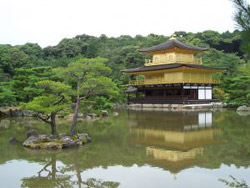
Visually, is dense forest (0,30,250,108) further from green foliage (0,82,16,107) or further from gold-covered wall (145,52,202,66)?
gold-covered wall (145,52,202,66)

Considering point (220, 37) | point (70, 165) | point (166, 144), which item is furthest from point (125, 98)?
point (220, 37)

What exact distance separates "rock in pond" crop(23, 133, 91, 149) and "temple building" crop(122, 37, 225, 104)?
19238mm

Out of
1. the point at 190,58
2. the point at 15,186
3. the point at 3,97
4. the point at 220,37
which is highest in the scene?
the point at 220,37

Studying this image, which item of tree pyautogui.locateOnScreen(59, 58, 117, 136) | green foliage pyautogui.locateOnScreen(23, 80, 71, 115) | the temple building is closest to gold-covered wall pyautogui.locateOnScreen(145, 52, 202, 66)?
the temple building

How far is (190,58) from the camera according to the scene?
35.5 m

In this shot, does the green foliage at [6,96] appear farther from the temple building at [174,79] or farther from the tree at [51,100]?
the temple building at [174,79]

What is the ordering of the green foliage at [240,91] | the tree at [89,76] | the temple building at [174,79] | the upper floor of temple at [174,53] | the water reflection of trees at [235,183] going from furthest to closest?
the upper floor of temple at [174,53] → the temple building at [174,79] → the green foliage at [240,91] → the tree at [89,76] → the water reflection of trees at [235,183]

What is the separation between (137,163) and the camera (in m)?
8.42

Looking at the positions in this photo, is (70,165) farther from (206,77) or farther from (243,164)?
(206,77)

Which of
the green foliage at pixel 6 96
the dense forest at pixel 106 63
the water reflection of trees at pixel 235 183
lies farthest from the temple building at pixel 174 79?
the water reflection of trees at pixel 235 183

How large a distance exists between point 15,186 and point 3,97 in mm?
14810

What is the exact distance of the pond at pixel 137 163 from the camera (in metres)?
6.81

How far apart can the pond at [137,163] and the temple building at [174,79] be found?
58.9 ft

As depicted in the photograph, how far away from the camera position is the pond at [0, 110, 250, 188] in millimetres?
6809
